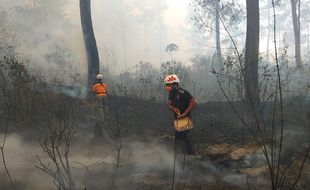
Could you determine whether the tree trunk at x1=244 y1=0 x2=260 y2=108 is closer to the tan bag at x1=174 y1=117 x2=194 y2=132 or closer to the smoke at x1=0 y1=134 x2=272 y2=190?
the smoke at x1=0 y1=134 x2=272 y2=190

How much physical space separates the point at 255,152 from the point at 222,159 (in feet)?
2.00

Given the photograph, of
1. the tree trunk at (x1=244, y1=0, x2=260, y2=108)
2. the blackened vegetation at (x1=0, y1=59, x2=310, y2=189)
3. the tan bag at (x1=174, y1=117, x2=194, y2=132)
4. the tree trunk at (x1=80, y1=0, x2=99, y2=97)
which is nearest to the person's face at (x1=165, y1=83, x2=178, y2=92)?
the tan bag at (x1=174, y1=117, x2=194, y2=132)

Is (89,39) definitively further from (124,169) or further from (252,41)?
(124,169)

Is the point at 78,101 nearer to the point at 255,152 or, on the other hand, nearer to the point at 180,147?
the point at 180,147

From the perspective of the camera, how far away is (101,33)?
39.7 m

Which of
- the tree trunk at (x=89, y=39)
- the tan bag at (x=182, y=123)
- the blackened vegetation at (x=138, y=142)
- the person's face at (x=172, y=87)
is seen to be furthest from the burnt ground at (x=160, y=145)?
the person's face at (x=172, y=87)

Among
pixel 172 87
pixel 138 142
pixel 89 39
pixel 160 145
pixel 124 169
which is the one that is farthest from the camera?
pixel 89 39

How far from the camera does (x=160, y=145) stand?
908 cm

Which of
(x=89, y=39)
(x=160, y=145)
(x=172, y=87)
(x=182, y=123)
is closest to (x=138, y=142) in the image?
(x=160, y=145)

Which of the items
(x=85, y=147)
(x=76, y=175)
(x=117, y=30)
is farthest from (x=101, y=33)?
(x=76, y=175)

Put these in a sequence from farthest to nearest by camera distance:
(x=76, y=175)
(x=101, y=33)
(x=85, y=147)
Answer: (x=101, y=33) < (x=85, y=147) < (x=76, y=175)

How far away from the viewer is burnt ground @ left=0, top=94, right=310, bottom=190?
657 centimetres

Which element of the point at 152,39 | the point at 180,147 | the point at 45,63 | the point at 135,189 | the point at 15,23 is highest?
the point at 152,39

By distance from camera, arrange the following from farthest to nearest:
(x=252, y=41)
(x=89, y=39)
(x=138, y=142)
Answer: (x=89, y=39), (x=252, y=41), (x=138, y=142)
